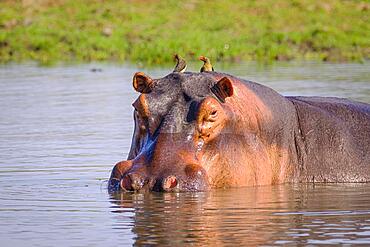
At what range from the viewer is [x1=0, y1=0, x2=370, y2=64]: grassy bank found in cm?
2550

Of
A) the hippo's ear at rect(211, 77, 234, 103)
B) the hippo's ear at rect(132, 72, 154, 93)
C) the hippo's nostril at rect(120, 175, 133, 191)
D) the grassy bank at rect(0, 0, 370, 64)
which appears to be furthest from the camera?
the grassy bank at rect(0, 0, 370, 64)

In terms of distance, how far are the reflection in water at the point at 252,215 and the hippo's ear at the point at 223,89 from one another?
646 mm

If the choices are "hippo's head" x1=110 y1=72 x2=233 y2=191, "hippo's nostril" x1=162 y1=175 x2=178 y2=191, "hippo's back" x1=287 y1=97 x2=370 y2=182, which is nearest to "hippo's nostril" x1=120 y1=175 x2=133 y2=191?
"hippo's head" x1=110 y1=72 x2=233 y2=191

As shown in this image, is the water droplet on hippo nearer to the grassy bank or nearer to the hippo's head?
the hippo's head

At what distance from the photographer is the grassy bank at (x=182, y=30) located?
1004 inches

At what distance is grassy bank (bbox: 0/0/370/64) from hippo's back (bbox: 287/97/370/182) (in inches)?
560

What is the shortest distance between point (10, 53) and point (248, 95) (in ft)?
59.4

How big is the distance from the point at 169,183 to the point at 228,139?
65cm

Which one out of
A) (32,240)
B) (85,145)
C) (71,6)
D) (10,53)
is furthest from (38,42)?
(32,240)

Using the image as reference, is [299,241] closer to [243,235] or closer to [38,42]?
[243,235]

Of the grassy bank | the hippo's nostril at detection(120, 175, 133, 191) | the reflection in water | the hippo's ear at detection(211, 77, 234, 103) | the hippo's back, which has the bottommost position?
the reflection in water

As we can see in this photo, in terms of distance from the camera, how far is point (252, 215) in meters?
7.70

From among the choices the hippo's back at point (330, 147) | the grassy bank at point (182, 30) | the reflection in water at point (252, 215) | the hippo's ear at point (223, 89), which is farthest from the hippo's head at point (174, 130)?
the grassy bank at point (182, 30)

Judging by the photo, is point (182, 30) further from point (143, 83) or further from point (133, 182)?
point (133, 182)
